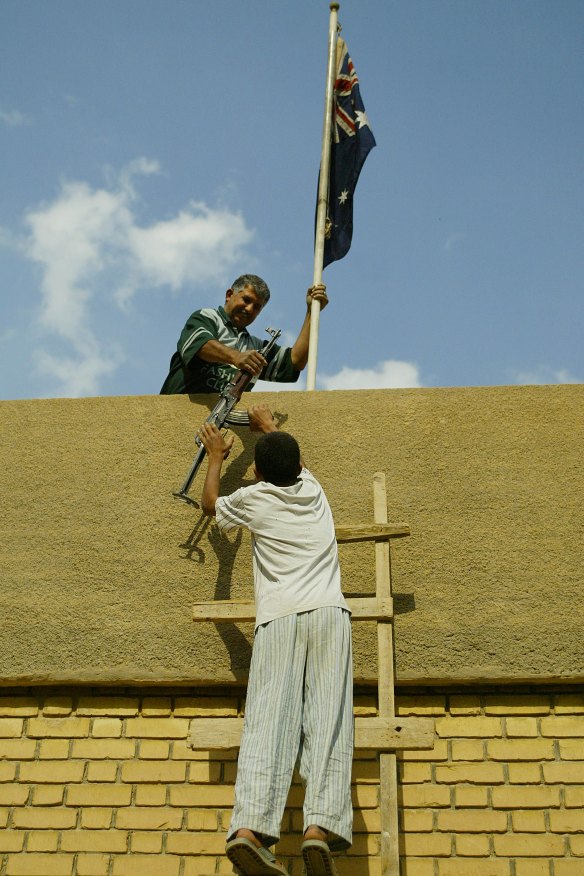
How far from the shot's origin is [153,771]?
13.3ft

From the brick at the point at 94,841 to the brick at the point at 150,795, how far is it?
0.14 meters

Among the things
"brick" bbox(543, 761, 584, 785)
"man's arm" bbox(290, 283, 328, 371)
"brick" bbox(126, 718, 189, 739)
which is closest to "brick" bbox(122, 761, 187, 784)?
"brick" bbox(126, 718, 189, 739)

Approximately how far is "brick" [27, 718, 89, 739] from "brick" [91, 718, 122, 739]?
3 cm

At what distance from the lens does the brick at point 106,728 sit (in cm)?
414

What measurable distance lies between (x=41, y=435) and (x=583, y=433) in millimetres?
2801

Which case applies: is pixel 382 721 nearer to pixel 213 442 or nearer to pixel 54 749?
pixel 54 749

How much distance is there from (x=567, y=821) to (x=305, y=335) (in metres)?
3.17

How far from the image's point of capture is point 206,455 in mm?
4988

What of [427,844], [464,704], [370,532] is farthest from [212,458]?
[427,844]

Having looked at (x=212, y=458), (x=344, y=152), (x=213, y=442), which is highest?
(x=344, y=152)

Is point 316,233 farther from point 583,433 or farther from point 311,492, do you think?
point 311,492

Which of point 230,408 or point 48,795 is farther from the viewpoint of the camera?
point 230,408

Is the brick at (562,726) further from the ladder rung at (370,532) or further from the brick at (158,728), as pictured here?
the brick at (158,728)

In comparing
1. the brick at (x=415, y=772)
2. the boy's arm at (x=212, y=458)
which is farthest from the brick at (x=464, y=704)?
the boy's arm at (x=212, y=458)
